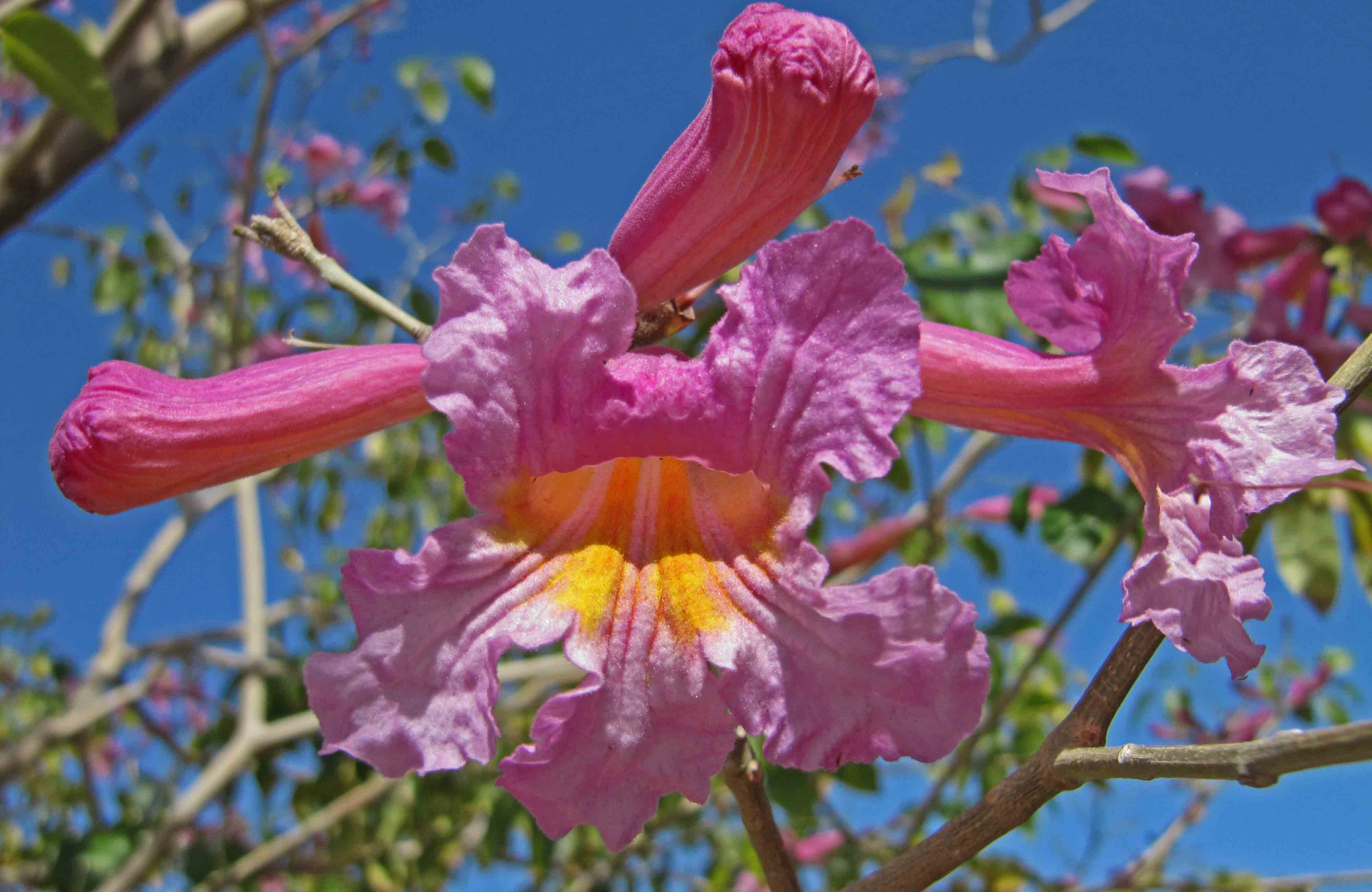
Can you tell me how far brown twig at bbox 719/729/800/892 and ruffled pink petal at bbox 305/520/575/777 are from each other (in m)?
0.17

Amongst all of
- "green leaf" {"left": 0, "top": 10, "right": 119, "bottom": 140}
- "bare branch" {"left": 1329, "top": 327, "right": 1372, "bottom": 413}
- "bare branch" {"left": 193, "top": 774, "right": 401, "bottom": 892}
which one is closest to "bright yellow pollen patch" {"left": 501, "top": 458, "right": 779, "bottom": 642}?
"bare branch" {"left": 1329, "top": 327, "right": 1372, "bottom": 413}

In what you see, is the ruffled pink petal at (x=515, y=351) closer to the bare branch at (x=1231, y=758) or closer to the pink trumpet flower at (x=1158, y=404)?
the pink trumpet flower at (x=1158, y=404)

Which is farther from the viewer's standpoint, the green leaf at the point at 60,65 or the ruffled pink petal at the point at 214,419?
the green leaf at the point at 60,65

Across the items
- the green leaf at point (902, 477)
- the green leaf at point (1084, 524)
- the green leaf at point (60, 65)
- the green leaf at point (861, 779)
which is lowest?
the green leaf at point (861, 779)

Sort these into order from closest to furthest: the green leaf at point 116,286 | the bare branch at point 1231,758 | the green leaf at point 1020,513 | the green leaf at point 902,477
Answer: the bare branch at point 1231,758 < the green leaf at point 1020,513 < the green leaf at point 902,477 < the green leaf at point 116,286

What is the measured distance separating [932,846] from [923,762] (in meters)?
0.08

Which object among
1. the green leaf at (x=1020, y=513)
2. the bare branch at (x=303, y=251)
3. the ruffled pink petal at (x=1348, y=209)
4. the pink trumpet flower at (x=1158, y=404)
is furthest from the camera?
Answer: the green leaf at (x=1020, y=513)

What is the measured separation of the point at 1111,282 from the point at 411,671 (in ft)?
2.04

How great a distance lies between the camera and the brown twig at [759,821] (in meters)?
0.79

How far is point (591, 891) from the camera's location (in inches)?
110

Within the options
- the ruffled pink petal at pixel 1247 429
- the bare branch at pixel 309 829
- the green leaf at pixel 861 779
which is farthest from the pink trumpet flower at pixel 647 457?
the bare branch at pixel 309 829

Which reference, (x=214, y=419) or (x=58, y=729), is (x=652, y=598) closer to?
(x=214, y=419)

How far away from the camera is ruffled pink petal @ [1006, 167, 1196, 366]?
0.80 metres

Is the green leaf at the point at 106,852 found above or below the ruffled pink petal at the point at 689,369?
below
